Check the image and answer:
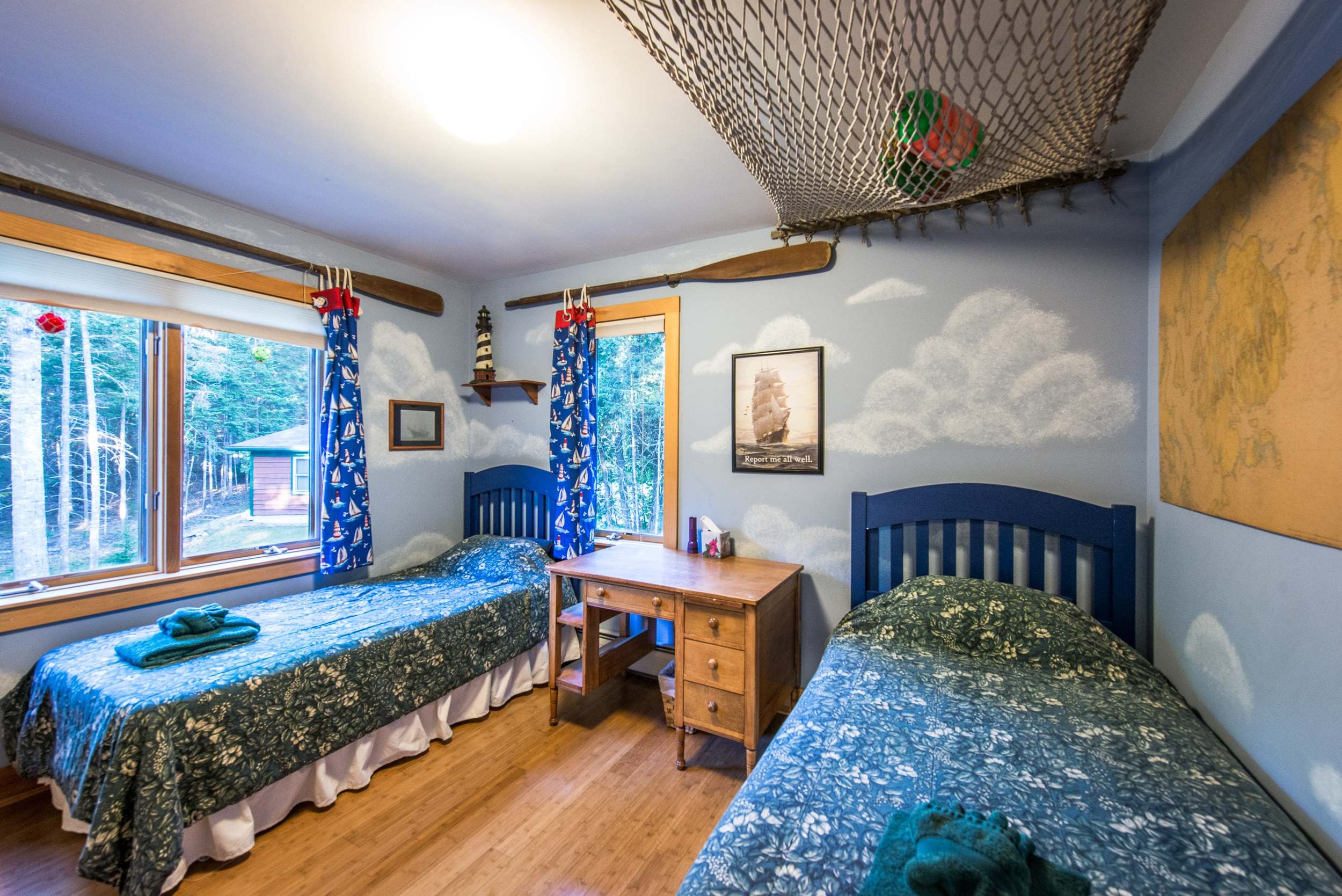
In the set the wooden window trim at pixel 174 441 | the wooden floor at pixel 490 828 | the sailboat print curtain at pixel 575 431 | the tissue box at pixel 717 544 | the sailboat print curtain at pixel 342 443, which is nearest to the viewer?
the wooden floor at pixel 490 828

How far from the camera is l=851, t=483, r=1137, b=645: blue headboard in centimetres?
191

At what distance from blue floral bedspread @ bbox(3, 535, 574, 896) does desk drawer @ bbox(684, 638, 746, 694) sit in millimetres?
1101

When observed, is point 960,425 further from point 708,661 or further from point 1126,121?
point 708,661

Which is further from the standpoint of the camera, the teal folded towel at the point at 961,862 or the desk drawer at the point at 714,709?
the desk drawer at the point at 714,709

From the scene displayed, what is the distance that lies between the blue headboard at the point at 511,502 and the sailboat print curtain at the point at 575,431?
0.58 ft

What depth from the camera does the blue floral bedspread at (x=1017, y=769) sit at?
928mm

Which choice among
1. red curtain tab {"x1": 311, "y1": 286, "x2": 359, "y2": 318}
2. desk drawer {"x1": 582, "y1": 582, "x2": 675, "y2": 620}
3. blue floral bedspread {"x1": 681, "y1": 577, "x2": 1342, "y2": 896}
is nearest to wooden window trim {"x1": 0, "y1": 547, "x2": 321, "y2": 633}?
red curtain tab {"x1": 311, "y1": 286, "x2": 359, "y2": 318}

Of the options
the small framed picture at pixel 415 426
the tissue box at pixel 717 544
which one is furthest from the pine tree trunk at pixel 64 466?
the tissue box at pixel 717 544

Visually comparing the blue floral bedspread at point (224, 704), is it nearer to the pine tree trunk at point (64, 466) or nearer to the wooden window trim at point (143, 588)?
the wooden window trim at point (143, 588)

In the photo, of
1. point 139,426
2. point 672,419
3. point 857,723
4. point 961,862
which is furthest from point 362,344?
point 961,862

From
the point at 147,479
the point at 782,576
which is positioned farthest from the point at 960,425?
the point at 147,479

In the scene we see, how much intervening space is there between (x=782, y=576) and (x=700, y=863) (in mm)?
1452

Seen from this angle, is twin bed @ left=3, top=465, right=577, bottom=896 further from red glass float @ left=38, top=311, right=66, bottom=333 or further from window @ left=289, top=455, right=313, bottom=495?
red glass float @ left=38, top=311, right=66, bottom=333

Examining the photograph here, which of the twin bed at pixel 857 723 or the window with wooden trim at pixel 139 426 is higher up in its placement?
the window with wooden trim at pixel 139 426
